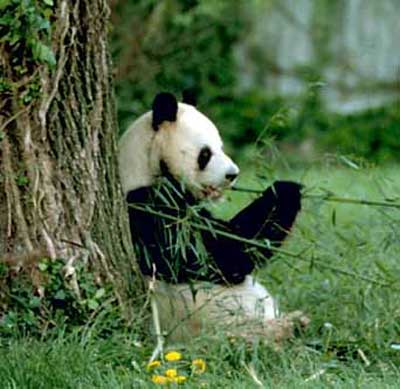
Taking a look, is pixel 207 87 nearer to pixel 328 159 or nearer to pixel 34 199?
pixel 328 159

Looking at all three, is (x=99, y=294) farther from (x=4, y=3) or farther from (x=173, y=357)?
(x=4, y=3)

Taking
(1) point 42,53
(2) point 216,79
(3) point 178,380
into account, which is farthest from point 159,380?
(2) point 216,79

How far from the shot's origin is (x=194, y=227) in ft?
18.7

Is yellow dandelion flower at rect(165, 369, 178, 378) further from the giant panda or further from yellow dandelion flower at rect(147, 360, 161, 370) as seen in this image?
the giant panda

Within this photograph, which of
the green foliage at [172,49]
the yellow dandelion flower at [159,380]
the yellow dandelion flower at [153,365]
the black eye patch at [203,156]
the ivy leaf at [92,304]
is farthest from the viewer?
the green foliage at [172,49]

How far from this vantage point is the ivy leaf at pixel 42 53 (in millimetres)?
5102

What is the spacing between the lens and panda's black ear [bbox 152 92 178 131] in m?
5.98

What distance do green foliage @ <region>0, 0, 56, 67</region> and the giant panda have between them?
903 millimetres

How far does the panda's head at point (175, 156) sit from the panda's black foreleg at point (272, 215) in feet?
0.55

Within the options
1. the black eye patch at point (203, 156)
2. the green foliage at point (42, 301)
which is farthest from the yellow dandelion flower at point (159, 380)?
the black eye patch at point (203, 156)

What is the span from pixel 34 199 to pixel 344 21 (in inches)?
399

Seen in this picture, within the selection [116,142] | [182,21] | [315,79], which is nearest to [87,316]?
[116,142]

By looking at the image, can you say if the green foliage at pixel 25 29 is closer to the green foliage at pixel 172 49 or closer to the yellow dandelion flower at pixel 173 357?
the yellow dandelion flower at pixel 173 357

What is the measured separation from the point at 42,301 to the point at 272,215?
119cm
